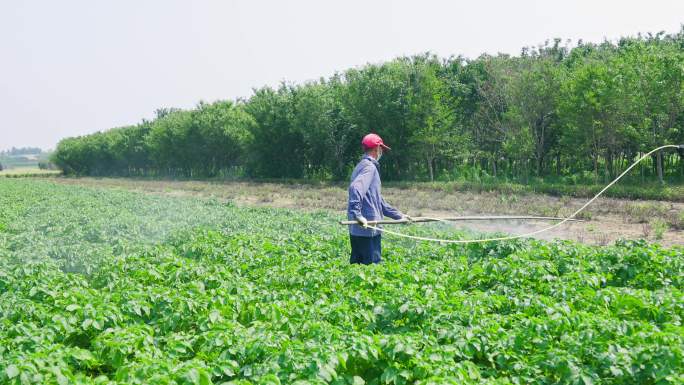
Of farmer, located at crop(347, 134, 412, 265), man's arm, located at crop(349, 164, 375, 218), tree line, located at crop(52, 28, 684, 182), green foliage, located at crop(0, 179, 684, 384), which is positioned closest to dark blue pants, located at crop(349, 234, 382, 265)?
farmer, located at crop(347, 134, 412, 265)

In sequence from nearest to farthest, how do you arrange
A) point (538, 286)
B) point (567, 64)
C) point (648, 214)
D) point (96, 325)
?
point (96, 325)
point (538, 286)
point (648, 214)
point (567, 64)

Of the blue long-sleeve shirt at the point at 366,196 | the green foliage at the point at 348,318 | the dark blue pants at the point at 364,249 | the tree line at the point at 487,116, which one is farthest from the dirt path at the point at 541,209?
the blue long-sleeve shirt at the point at 366,196

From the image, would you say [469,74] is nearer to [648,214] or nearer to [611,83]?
[611,83]

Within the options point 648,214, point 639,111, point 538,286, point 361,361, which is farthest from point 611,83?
point 361,361

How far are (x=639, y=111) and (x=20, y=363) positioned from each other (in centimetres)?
2789

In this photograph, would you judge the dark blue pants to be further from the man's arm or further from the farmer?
the man's arm

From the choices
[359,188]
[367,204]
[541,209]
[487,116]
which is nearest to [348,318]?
[359,188]

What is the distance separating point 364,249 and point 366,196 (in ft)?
2.74

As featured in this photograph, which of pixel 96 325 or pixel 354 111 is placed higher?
pixel 354 111

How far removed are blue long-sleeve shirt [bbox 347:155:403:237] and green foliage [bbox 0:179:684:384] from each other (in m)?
0.74

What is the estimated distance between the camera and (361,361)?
5.20 metres

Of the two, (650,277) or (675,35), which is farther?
(675,35)

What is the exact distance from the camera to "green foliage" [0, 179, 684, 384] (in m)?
4.66

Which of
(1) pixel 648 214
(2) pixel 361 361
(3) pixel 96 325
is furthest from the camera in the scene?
(1) pixel 648 214
